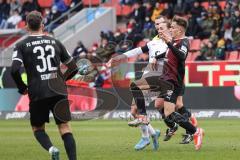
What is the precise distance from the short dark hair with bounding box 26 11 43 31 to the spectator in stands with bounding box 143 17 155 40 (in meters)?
20.6

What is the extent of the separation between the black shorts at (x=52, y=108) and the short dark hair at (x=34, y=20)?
3.71 ft

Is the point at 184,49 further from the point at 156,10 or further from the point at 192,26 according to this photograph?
the point at 156,10

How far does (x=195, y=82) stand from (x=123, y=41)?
5536 millimetres

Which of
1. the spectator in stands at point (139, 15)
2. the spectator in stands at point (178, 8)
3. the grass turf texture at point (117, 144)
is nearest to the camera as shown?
the grass turf texture at point (117, 144)

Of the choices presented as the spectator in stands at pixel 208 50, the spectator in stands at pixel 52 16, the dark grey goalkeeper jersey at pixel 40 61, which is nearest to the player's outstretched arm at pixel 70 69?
the dark grey goalkeeper jersey at pixel 40 61

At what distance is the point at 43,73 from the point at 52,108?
1.92 feet

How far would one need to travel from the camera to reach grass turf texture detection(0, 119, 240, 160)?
13742 millimetres

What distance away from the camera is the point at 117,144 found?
16.3 meters

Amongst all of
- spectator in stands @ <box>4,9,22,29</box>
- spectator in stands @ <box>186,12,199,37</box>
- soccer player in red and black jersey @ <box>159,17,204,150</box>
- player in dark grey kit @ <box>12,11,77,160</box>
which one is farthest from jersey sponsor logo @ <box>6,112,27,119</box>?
player in dark grey kit @ <box>12,11,77,160</box>

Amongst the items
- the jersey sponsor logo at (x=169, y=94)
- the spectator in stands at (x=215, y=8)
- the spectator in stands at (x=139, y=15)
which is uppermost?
→ the spectator in stands at (x=215, y=8)

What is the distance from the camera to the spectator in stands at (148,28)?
3238 cm

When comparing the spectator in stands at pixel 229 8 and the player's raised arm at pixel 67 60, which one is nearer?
the player's raised arm at pixel 67 60

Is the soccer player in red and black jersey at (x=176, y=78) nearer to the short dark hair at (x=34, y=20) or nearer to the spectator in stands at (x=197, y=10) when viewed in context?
the short dark hair at (x=34, y=20)

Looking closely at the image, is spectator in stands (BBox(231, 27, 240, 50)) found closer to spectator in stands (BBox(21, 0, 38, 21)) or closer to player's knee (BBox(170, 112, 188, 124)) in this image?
spectator in stands (BBox(21, 0, 38, 21))
